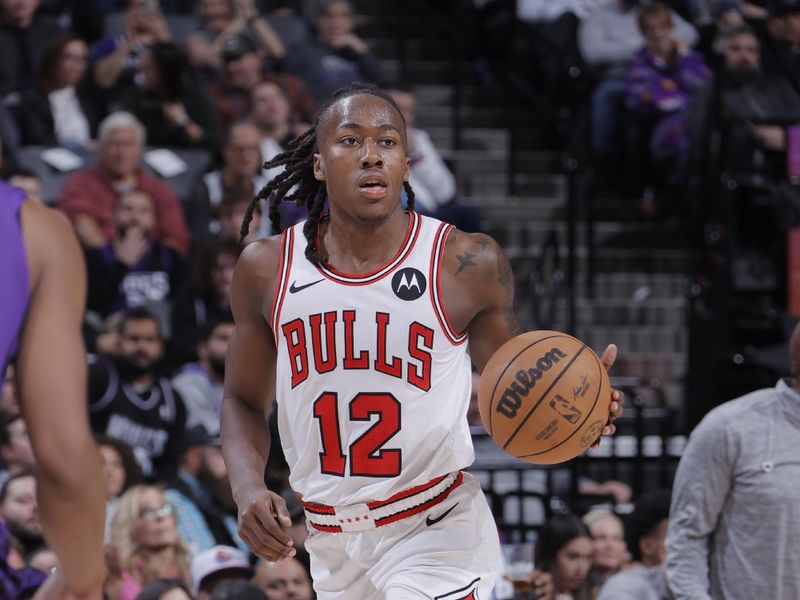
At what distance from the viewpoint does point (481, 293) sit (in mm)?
4438

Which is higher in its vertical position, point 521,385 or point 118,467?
point 521,385

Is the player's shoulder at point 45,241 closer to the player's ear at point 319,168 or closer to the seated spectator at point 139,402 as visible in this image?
the player's ear at point 319,168

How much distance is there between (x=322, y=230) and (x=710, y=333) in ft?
17.6

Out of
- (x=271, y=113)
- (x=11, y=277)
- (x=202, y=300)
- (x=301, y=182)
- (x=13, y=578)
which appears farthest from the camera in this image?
(x=271, y=113)

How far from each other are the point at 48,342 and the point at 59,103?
7.57 metres

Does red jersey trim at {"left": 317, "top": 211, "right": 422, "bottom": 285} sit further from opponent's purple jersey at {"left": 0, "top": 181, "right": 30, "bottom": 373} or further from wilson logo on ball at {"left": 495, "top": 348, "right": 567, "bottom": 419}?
opponent's purple jersey at {"left": 0, "top": 181, "right": 30, "bottom": 373}

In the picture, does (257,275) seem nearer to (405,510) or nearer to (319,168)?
(319,168)

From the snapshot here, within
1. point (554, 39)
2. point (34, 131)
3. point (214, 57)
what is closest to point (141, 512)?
point (34, 131)

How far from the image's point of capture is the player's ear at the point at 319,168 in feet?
15.0

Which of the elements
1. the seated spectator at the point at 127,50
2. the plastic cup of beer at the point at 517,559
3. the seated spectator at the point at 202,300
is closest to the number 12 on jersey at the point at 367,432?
the plastic cup of beer at the point at 517,559

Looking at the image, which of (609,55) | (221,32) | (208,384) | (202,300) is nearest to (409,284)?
(208,384)

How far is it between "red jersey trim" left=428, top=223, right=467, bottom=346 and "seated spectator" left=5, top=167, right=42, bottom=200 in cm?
455

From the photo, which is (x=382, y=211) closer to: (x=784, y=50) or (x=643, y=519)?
(x=643, y=519)

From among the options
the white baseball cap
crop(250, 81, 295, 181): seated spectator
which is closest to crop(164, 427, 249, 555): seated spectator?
the white baseball cap
